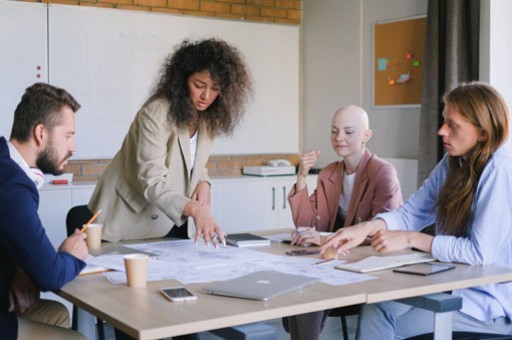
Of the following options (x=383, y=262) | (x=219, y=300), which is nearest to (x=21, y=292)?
(x=219, y=300)

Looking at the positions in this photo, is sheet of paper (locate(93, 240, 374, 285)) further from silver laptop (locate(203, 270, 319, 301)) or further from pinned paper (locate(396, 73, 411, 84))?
pinned paper (locate(396, 73, 411, 84))

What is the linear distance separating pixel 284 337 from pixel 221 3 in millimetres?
2549

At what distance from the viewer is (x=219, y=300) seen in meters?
1.86

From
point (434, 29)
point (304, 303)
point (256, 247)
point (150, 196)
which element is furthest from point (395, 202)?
Result: point (434, 29)

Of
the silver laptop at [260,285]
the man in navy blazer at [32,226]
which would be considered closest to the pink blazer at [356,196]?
the silver laptop at [260,285]

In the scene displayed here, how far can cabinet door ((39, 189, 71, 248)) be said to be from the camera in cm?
445

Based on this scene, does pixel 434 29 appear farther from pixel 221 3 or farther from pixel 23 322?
pixel 23 322

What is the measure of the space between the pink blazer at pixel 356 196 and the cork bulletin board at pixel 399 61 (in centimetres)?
185

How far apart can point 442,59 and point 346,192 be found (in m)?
1.73

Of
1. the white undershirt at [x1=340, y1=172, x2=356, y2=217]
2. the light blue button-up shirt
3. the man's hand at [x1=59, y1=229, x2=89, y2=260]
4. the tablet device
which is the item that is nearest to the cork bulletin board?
the white undershirt at [x1=340, y1=172, x2=356, y2=217]

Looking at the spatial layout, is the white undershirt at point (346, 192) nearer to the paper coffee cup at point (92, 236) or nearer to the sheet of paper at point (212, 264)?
the sheet of paper at point (212, 264)

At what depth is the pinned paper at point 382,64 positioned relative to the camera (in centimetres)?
517

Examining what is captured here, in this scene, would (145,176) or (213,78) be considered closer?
(145,176)

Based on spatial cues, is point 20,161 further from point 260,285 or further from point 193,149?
point 193,149
